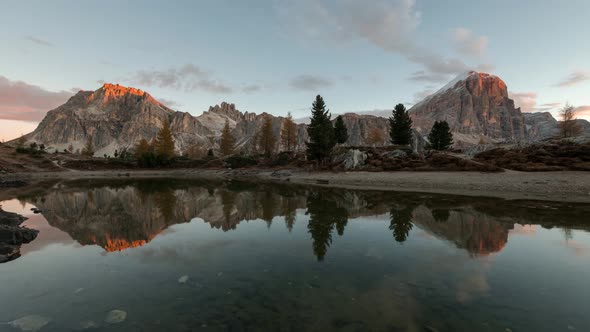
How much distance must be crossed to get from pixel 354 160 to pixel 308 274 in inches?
2132

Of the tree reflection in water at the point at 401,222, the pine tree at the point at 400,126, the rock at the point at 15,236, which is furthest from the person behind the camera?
the pine tree at the point at 400,126

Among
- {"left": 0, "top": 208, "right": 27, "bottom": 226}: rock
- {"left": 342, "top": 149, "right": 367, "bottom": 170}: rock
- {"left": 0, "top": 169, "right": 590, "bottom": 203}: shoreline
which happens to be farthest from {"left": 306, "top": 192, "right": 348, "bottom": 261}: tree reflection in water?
{"left": 342, "top": 149, "right": 367, "bottom": 170}: rock

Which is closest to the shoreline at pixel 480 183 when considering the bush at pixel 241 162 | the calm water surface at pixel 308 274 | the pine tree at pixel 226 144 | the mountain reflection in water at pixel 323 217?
the mountain reflection in water at pixel 323 217

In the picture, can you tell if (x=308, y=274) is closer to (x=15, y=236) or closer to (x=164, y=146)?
(x=15, y=236)

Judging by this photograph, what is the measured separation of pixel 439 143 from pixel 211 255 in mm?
90676

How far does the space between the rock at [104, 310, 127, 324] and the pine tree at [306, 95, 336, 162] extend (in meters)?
60.9

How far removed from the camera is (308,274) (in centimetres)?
1053

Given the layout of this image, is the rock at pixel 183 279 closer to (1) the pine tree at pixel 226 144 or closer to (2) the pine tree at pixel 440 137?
(2) the pine tree at pixel 440 137

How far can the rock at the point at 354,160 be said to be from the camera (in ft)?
203

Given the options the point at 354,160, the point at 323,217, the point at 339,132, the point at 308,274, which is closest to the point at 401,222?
the point at 323,217

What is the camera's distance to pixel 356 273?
10.6 meters

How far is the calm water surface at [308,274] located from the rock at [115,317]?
169 mm

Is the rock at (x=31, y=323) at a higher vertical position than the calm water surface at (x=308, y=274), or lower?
higher

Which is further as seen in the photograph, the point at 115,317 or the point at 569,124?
the point at 569,124
